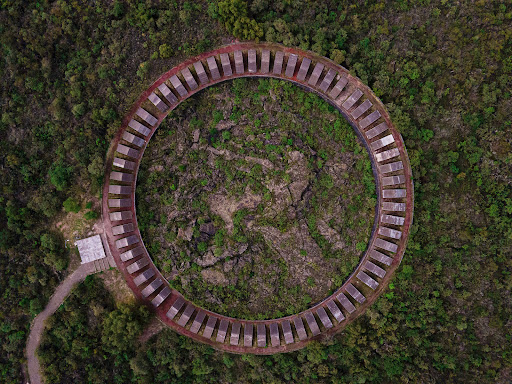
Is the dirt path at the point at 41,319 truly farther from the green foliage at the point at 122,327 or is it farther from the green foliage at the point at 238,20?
the green foliage at the point at 238,20

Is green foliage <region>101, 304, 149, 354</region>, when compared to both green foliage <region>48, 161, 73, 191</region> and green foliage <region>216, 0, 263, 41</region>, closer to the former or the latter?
green foliage <region>48, 161, 73, 191</region>

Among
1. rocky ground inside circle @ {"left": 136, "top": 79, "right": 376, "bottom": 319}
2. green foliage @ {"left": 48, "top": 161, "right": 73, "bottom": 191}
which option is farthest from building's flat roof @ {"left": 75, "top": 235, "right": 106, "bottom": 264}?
green foliage @ {"left": 48, "top": 161, "right": 73, "bottom": 191}

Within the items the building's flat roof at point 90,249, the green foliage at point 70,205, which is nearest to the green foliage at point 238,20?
the green foliage at point 70,205

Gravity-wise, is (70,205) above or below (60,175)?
below

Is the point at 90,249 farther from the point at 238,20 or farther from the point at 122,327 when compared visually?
the point at 238,20

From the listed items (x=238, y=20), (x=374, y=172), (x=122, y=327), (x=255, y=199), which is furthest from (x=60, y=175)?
(x=374, y=172)

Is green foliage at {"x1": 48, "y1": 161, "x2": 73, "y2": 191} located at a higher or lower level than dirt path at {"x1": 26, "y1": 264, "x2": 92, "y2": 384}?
higher

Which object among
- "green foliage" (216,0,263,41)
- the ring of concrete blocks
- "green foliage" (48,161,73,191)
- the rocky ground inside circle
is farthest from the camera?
the rocky ground inside circle
